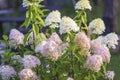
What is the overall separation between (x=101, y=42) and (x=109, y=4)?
19.2 ft

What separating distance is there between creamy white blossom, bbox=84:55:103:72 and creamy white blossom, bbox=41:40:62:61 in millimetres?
276

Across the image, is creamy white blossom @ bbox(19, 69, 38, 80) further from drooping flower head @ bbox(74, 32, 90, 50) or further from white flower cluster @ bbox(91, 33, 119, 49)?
white flower cluster @ bbox(91, 33, 119, 49)

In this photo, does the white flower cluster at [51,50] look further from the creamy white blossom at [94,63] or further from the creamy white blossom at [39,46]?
the creamy white blossom at [94,63]

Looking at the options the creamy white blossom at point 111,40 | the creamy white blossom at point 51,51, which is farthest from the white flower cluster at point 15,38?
the creamy white blossom at point 111,40

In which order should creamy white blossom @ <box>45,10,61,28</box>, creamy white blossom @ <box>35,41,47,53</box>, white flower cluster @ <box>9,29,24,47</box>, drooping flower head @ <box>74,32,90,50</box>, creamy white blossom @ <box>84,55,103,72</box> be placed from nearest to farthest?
creamy white blossom @ <box>84,55,103,72</box>, drooping flower head @ <box>74,32,90,50</box>, creamy white blossom @ <box>35,41,47,53</box>, creamy white blossom @ <box>45,10,61,28</box>, white flower cluster @ <box>9,29,24,47</box>

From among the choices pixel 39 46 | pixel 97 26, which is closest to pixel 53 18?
pixel 39 46

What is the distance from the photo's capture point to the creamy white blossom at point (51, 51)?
4.20 metres

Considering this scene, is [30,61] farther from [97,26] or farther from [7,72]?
[97,26]

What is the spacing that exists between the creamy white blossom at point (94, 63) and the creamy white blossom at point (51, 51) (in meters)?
0.28

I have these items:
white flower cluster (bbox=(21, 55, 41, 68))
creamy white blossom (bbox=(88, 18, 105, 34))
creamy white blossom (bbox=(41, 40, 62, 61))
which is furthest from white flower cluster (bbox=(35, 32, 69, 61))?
creamy white blossom (bbox=(88, 18, 105, 34))

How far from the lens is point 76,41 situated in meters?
4.30

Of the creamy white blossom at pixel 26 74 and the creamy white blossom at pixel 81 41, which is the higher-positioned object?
the creamy white blossom at pixel 81 41

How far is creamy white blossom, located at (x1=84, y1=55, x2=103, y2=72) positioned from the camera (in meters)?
4.18

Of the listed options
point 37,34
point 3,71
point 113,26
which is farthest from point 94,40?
point 113,26
